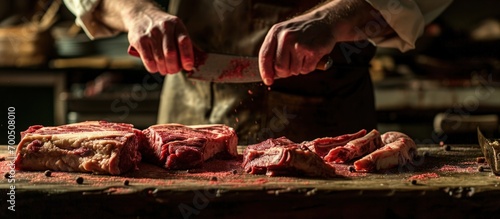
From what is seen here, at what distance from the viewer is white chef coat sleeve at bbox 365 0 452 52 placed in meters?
3.58

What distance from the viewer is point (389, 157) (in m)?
2.89

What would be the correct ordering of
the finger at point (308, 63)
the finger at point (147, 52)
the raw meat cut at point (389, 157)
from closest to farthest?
1. the raw meat cut at point (389, 157)
2. the finger at point (308, 63)
3. the finger at point (147, 52)

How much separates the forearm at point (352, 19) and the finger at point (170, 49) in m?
0.66

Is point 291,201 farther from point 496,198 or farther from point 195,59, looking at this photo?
point 195,59

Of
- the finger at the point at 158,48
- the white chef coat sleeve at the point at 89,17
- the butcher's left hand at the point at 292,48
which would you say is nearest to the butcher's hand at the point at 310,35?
the butcher's left hand at the point at 292,48

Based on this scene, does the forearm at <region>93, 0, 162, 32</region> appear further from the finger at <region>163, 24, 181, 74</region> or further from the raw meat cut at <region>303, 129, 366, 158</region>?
the raw meat cut at <region>303, 129, 366, 158</region>

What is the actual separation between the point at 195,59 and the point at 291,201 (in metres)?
1.42

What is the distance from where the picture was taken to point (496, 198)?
247 centimetres

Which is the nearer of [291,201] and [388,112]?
[291,201]

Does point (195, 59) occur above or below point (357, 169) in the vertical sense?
above

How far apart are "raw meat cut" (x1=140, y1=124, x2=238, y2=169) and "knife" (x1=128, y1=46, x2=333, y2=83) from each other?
49 centimetres

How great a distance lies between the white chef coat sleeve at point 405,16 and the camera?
3.58 meters

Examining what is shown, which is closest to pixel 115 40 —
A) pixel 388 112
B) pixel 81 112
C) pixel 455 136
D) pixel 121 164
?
pixel 81 112

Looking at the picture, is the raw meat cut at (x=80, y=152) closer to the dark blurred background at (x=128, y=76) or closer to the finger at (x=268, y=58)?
the finger at (x=268, y=58)
